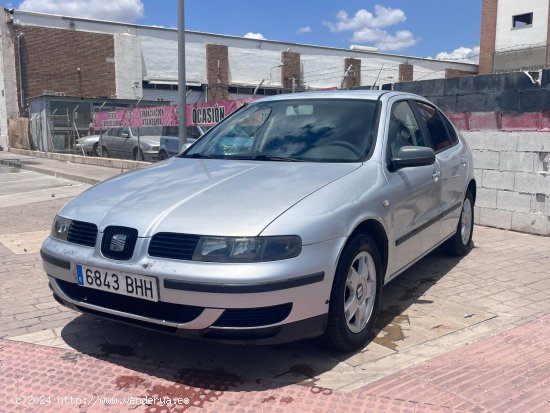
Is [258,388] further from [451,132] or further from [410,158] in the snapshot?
[451,132]

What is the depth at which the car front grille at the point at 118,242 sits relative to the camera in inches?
119

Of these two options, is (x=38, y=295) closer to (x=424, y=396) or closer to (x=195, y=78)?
(x=424, y=396)

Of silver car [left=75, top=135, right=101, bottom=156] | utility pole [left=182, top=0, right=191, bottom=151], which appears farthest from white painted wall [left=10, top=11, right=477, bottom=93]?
utility pole [left=182, top=0, right=191, bottom=151]

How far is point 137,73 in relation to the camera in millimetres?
34406

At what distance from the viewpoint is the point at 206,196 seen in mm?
3225

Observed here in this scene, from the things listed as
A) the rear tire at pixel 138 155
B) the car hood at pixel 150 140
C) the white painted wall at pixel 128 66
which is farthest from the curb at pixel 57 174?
the white painted wall at pixel 128 66

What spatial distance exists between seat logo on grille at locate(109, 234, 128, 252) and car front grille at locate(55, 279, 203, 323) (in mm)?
266

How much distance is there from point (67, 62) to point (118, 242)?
1254 inches

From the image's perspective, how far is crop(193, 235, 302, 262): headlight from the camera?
2.83 meters

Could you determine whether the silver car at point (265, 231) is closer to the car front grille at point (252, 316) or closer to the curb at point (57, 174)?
the car front grille at point (252, 316)

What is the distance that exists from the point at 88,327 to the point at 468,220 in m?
4.10

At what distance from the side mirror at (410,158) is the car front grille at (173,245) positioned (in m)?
1.69

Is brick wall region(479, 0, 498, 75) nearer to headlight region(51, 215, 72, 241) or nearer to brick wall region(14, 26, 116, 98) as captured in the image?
brick wall region(14, 26, 116, 98)

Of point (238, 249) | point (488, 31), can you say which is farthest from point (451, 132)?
point (488, 31)
